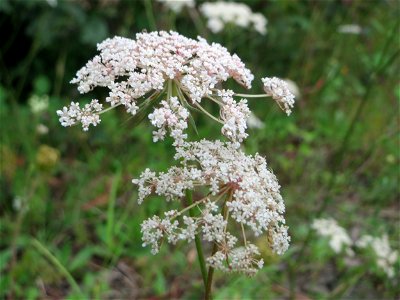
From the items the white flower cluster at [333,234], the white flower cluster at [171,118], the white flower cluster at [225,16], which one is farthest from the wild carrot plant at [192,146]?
the white flower cluster at [225,16]

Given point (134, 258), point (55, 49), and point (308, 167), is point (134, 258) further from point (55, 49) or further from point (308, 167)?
point (55, 49)

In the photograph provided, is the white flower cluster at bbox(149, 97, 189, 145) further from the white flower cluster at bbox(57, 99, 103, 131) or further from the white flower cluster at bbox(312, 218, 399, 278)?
the white flower cluster at bbox(312, 218, 399, 278)

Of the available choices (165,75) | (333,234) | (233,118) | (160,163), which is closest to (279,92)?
(233,118)

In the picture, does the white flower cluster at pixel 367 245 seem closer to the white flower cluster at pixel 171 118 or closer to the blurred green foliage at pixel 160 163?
the blurred green foliage at pixel 160 163

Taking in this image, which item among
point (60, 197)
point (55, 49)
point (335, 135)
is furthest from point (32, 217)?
point (335, 135)

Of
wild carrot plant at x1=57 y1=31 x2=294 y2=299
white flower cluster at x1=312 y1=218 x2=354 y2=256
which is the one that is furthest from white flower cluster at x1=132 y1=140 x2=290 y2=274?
white flower cluster at x1=312 y1=218 x2=354 y2=256

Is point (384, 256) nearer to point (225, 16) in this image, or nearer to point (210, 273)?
point (210, 273)

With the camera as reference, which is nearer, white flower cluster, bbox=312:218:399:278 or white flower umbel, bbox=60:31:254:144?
white flower umbel, bbox=60:31:254:144
